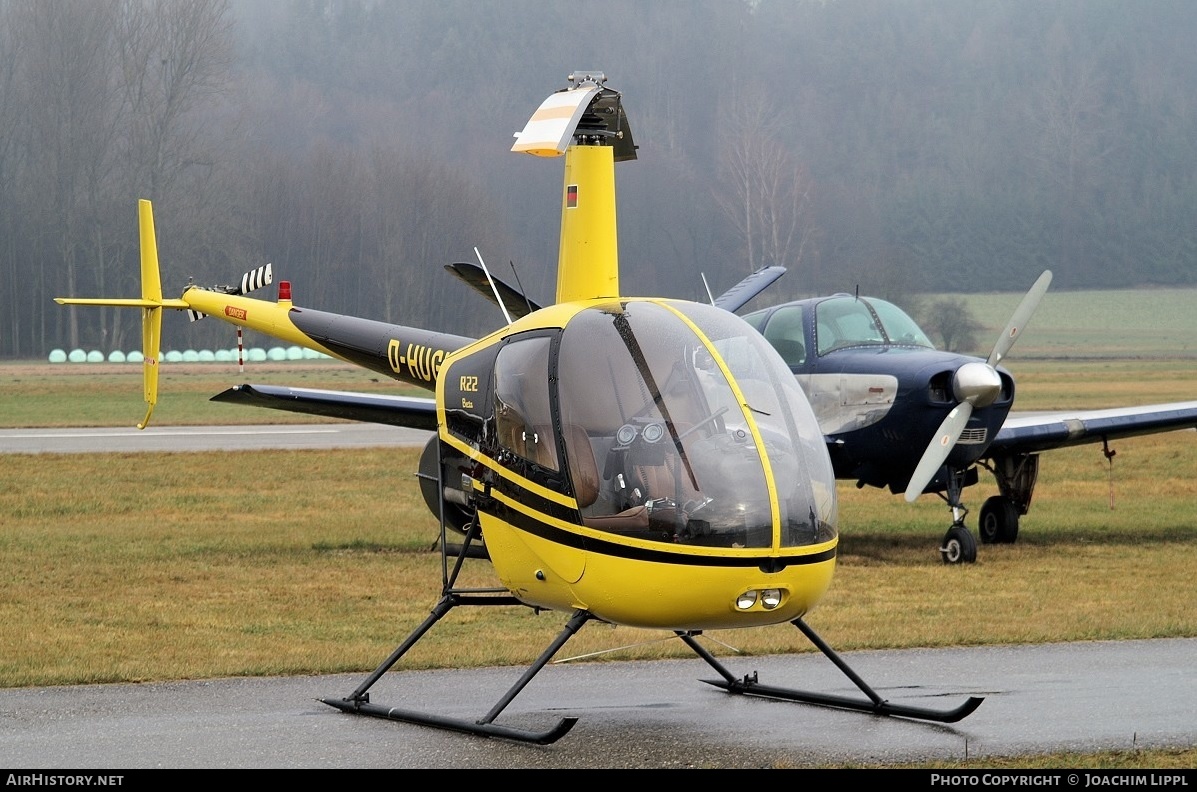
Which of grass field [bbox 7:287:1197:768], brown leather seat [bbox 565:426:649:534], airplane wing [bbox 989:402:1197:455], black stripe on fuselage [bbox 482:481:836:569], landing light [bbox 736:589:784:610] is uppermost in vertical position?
brown leather seat [bbox 565:426:649:534]

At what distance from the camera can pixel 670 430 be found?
645cm

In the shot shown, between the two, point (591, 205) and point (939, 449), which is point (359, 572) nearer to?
point (939, 449)

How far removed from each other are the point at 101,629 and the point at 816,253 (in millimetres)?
87510

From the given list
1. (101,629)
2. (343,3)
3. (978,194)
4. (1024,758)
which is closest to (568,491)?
(1024,758)

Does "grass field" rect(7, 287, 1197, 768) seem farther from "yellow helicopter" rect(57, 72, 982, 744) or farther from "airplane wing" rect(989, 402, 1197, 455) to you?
"yellow helicopter" rect(57, 72, 982, 744)

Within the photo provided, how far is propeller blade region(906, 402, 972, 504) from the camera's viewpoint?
13094mm

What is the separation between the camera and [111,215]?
84.4 meters

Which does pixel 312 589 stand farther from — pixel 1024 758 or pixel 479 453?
pixel 1024 758

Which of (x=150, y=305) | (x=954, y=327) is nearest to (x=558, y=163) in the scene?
(x=954, y=327)

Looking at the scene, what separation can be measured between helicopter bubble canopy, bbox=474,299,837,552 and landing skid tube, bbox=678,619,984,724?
33.1 inches

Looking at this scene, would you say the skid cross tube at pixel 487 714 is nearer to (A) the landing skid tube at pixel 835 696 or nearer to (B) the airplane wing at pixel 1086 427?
(A) the landing skid tube at pixel 835 696

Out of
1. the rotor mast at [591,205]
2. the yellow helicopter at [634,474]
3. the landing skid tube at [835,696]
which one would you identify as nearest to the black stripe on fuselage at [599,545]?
the yellow helicopter at [634,474]

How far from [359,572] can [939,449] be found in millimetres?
5525

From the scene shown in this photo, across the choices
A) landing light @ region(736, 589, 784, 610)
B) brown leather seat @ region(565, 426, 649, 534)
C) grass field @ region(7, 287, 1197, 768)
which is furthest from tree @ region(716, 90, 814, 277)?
landing light @ region(736, 589, 784, 610)
